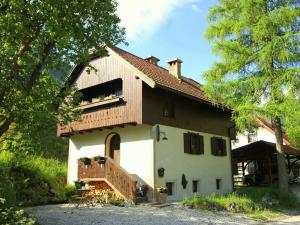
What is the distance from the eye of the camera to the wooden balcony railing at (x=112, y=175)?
1594cm

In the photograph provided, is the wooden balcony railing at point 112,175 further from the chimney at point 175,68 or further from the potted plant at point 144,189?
the chimney at point 175,68

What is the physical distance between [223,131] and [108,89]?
26.3 feet

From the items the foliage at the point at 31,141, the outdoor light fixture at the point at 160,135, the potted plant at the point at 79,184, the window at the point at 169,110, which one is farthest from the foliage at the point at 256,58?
the foliage at the point at 31,141

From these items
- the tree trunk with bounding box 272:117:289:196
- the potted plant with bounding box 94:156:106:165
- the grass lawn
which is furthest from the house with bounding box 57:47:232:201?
the tree trunk with bounding box 272:117:289:196

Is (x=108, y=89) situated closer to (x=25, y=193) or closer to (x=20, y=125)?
(x=25, y=193)

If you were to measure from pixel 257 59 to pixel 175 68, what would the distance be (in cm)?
660

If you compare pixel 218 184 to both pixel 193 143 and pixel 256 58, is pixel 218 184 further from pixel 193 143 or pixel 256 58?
pixel 256 58

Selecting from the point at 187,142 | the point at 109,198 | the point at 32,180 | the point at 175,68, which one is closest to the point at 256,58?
the point at 187,142

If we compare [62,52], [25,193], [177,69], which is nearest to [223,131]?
[177,69]

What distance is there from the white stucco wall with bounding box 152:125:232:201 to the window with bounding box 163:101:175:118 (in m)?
0.71

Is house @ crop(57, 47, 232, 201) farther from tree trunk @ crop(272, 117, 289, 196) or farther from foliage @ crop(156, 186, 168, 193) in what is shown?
tree trunk @ crop(272, 117, 289, 196)

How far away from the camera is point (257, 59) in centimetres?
1781

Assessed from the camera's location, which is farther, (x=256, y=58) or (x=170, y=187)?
(x=170, y=187)

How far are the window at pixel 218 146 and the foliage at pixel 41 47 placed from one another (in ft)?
40.5
